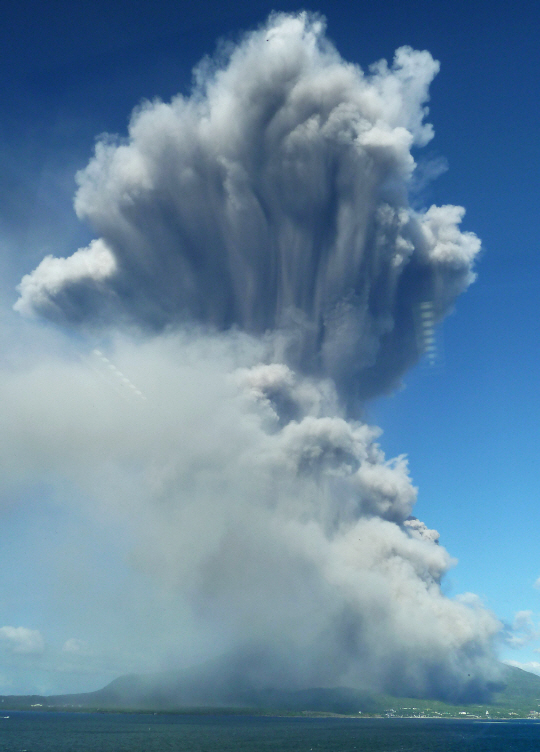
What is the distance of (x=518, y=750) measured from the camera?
430 ft

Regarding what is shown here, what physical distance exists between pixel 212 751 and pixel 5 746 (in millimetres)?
48807

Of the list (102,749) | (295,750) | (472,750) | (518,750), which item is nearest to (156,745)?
(102,749)

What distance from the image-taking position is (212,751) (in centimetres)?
10569

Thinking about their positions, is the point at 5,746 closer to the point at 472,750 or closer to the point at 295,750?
the point at 295,750

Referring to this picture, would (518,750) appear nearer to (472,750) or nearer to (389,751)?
(472,750)

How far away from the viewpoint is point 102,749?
109312 mm

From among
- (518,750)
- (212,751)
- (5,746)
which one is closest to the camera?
(212,751)

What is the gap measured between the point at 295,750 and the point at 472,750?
4502 centimetres

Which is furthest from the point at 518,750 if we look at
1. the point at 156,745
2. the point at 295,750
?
the point at 156,745

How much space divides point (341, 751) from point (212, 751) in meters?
27.0

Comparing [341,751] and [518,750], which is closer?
[341,751]

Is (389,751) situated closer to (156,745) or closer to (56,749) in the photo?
(156,745)

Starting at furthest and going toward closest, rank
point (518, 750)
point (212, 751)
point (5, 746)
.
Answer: point (518, 750) → point (5, 746) → point (212, 751)

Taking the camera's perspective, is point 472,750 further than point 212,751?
Yes
